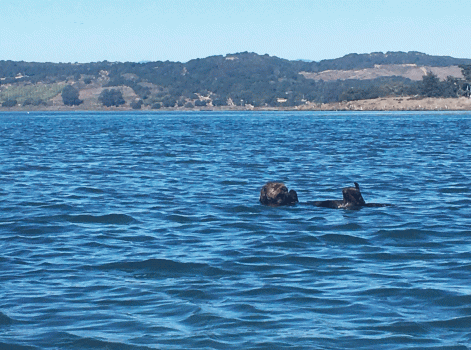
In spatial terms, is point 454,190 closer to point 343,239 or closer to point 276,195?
point 276,195

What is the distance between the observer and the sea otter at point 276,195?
17.8 metres

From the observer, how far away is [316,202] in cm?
1806

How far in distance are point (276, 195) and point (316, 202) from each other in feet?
3.44

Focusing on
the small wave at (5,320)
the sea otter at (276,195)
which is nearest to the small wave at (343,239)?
the sea otter at (276,195)

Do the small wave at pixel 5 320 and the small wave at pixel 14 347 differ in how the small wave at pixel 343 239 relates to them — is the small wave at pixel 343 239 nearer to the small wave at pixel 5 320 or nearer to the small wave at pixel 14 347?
the small wave at pixel 5 320

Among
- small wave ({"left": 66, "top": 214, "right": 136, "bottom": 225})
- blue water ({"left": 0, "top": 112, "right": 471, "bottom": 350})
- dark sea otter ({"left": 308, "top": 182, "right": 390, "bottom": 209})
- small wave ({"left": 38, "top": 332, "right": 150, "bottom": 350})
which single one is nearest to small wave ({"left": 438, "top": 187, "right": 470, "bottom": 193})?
blue water ({"left": 0, "top": 112, "right": 471, "bottom": 350})

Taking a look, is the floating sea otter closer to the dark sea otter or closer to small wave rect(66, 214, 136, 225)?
the dark sea otter

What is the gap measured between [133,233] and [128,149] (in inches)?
1093

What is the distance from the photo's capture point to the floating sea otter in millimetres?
17312

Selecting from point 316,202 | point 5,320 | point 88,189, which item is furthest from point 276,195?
point 5,320

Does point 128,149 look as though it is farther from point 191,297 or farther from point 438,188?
point 191,297

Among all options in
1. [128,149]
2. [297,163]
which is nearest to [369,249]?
[297,163]

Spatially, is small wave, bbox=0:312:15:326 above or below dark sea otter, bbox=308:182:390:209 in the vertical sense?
below

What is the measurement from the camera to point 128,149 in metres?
41.8
